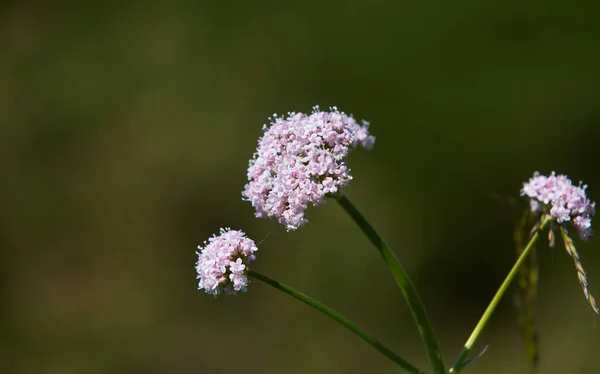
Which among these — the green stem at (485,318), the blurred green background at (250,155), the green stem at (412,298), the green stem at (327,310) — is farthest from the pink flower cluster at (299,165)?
the blurred green background at (250,155)

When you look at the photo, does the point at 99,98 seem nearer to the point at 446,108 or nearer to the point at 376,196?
the point at 376,196

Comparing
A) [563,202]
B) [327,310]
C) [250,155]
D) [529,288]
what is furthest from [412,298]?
[250,155]

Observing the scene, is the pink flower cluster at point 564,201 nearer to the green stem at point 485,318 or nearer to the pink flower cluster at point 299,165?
the green stem at point 485,318

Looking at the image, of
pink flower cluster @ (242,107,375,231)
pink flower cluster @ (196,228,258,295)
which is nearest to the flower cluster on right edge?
pink flower cluster @ (242,107,375,231)

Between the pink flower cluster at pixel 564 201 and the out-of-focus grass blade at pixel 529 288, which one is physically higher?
the pink flower cluster at pixel 564 201

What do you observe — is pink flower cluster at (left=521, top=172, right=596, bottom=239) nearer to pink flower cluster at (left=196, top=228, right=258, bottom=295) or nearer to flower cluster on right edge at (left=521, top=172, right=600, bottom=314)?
flower cluster on right edge at (left=521, top=172, right=600, bottom=314)

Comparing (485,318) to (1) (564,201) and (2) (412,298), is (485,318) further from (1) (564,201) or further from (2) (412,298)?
(1) (564,201)
